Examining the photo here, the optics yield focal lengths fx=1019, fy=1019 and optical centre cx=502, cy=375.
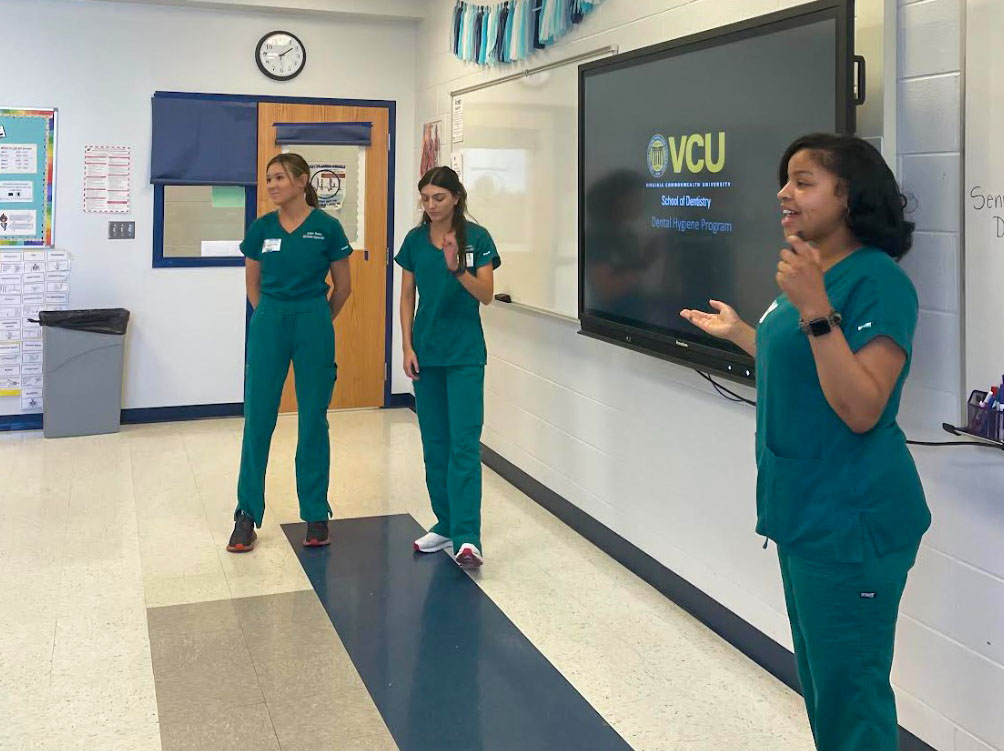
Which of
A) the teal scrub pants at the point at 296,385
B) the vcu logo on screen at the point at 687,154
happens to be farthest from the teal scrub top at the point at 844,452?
the teal scrub pants at the point at 296,385

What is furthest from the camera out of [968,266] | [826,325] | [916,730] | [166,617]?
[166,617]

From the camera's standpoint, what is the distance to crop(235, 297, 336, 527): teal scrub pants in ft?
13.3

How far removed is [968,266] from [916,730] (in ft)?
3.78

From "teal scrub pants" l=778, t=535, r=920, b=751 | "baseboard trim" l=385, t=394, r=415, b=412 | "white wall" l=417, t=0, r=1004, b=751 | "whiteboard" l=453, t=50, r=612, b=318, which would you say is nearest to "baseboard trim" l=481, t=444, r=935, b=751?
"white wall" l=417, t=0, r=1004, b=751

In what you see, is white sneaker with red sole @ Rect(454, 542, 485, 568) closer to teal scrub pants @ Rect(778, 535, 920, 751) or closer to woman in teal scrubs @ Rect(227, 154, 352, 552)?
woman in teal scrubs @ Rect(227, 154, 352, 552)

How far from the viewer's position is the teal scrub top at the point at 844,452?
Result: 1787 mm

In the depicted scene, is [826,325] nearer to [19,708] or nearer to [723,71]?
Answer: [723,71]

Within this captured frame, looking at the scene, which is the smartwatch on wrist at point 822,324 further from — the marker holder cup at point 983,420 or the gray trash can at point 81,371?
the gray trash can at point 81,371

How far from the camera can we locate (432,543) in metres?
4.18

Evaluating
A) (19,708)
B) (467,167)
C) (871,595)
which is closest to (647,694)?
(871,595)

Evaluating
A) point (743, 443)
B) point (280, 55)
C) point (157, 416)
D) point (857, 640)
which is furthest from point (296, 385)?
point (280, 55)

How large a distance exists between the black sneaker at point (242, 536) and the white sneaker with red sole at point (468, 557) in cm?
88

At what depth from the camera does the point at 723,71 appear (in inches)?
115

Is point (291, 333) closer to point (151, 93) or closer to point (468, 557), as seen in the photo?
point (468, 557)
